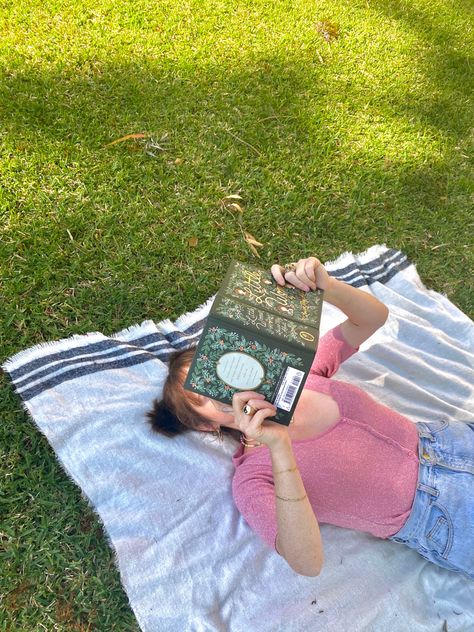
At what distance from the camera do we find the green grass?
2051mm

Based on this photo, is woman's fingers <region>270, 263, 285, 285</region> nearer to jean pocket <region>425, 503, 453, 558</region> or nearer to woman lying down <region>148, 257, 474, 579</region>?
woman lying down <region>148, 257, 474, 579</region>

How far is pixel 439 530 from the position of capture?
1905mm

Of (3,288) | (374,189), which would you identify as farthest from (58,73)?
(374,189)

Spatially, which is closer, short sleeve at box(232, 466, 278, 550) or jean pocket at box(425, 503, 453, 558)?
short sleeve at box(232, 466, 278, 550)

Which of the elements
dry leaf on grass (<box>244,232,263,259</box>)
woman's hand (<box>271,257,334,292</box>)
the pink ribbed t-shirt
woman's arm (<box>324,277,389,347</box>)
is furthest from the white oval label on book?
dry leaf on grass (<box>244,232,263,259</box>)

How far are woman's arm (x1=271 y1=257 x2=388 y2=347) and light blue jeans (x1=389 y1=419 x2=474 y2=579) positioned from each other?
18.5 inches

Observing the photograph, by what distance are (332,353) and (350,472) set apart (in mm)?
474

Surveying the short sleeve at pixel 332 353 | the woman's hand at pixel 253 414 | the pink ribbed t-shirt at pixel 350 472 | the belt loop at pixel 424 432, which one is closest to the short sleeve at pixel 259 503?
the pink ribbed t-shirt at pixel 350 472

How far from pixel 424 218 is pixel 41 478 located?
2483mm

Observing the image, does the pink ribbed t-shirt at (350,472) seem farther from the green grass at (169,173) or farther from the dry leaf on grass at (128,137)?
the dry leaf on grass at (128,137)

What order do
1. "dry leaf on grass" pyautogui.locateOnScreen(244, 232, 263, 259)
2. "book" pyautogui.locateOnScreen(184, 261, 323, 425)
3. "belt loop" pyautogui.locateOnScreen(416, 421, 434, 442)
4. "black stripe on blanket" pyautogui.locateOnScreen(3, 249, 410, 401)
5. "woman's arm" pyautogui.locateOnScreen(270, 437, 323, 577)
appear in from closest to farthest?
"book" pyautogui.locateOnScreen(184, 261, 323, 425) → "woman's arm" pyautogui.locateOnScreen(270, 437, 323, 577) → "belt loop" pyautogui.locateOnScreen(416, 421, 434, 442) → "black stripe on blanket" pyautogui.locateOnScreen(3, 249, 410, 401) → "dry leaf on grass" pyautogui.locateOnScreen(244, 232, 263, 259)

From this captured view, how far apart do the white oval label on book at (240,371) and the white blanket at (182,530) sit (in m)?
0.81

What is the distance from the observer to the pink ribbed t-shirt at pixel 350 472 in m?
1.84

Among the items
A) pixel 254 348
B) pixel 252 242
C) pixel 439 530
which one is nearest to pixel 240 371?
pixel 254 348
